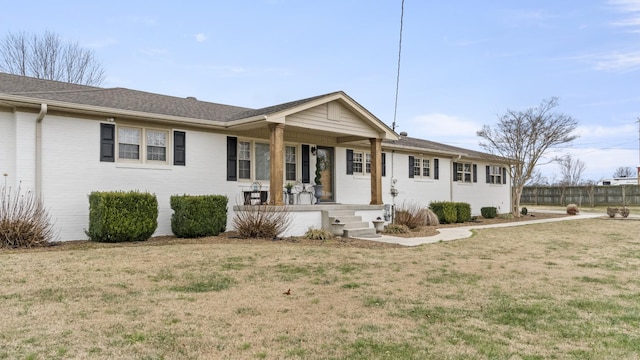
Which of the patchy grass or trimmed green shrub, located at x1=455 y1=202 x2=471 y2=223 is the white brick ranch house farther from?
trimmed green shrub, located at x1=455 y1=202 x2=471 y2=223

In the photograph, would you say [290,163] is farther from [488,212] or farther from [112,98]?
[488,212]

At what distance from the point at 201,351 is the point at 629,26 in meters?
20.0

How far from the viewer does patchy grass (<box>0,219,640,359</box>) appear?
3639 mm

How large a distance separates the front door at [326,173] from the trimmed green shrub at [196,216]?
485 cm

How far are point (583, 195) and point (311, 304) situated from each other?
36643mm

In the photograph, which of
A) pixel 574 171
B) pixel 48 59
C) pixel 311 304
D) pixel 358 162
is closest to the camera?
pixel 311 304

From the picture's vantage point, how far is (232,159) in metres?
13.1

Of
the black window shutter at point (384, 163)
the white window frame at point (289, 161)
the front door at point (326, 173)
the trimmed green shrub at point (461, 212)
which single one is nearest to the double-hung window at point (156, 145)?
the white window frame at point (289, 161)

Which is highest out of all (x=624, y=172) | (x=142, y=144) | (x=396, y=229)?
(x=624, y=172)

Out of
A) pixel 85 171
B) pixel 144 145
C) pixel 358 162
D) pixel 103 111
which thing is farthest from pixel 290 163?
pixel 85 171

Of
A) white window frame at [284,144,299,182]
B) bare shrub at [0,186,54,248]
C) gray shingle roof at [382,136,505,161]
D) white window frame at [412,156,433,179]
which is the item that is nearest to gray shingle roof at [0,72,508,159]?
white window frame at [284,144,299,182]

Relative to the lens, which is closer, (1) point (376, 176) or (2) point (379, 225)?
(2) point (379, 225)

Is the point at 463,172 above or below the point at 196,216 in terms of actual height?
above

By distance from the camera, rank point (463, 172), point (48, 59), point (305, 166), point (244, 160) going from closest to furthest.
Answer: point (244, 160)
point (305, 166)
point (463, 172)
point (48, 59)
